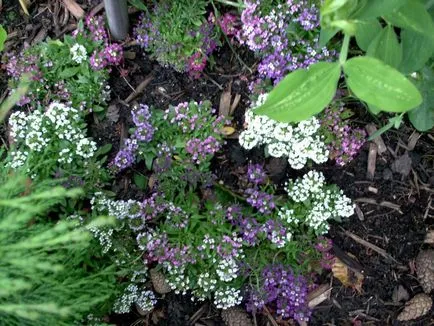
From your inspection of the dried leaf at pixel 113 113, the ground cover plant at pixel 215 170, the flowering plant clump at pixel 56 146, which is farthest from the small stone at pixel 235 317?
the dried leaf at pixel 113 113

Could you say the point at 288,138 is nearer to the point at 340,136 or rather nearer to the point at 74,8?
the point at 340,136

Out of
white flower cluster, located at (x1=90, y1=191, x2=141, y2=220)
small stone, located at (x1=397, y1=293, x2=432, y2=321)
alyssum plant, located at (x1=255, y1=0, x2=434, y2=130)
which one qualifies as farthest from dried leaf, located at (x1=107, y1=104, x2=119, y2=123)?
small stone, located at (x1=397, y1=293, x2=432, y2=321)

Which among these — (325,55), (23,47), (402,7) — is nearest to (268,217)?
(325,55)

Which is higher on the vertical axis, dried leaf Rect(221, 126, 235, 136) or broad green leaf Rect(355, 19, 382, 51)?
broad green leaf Rect(355, 19, 382, 51)

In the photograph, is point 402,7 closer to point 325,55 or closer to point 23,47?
point 325,55

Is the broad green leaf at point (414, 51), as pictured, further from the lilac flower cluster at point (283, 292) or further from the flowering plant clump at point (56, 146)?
the flowering plant clump at point (56, 146)

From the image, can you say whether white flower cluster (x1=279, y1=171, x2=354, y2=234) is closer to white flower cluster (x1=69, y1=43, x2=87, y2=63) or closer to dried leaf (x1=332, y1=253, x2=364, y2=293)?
dried leaf (x1=332, y1=253, x2=364, y2=293)
